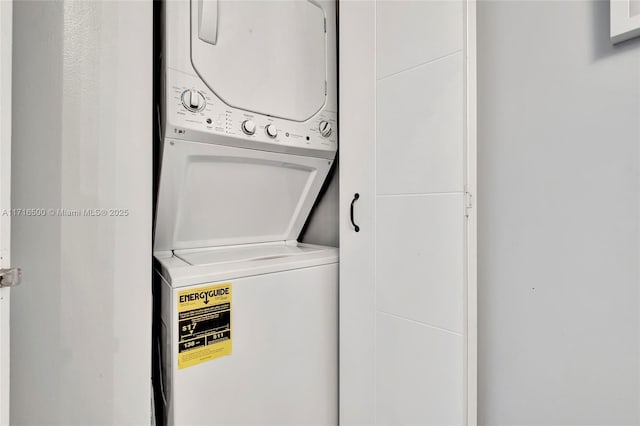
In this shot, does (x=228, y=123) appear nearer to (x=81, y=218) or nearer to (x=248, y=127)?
(x=248, y=127)

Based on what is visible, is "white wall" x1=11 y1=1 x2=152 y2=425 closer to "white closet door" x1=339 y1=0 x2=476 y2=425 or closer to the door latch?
the door latch

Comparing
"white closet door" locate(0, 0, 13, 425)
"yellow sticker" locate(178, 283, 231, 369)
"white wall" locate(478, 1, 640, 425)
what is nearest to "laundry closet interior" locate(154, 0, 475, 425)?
"yellow sticker" locate(178, 283, 231, 369)

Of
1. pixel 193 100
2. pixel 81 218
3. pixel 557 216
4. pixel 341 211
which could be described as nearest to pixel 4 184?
pixel 81 218

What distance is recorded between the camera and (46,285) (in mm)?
748

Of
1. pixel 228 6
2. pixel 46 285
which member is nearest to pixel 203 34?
pixel 228 6

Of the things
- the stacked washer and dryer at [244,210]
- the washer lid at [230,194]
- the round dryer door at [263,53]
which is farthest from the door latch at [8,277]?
the round dryer door at [263,53]

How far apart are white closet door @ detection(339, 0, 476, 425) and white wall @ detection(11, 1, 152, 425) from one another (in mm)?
731

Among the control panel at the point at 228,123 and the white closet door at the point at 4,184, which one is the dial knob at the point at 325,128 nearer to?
the control panel at the point at 228,123

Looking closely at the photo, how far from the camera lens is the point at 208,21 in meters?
1.09

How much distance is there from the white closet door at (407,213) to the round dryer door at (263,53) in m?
0.13

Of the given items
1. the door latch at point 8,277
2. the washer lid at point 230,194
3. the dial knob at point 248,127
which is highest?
the dial knob at point 248,127

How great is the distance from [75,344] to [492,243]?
3.83ft

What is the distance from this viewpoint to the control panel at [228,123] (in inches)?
41.1

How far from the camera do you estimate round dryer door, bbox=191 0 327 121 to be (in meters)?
1.10
